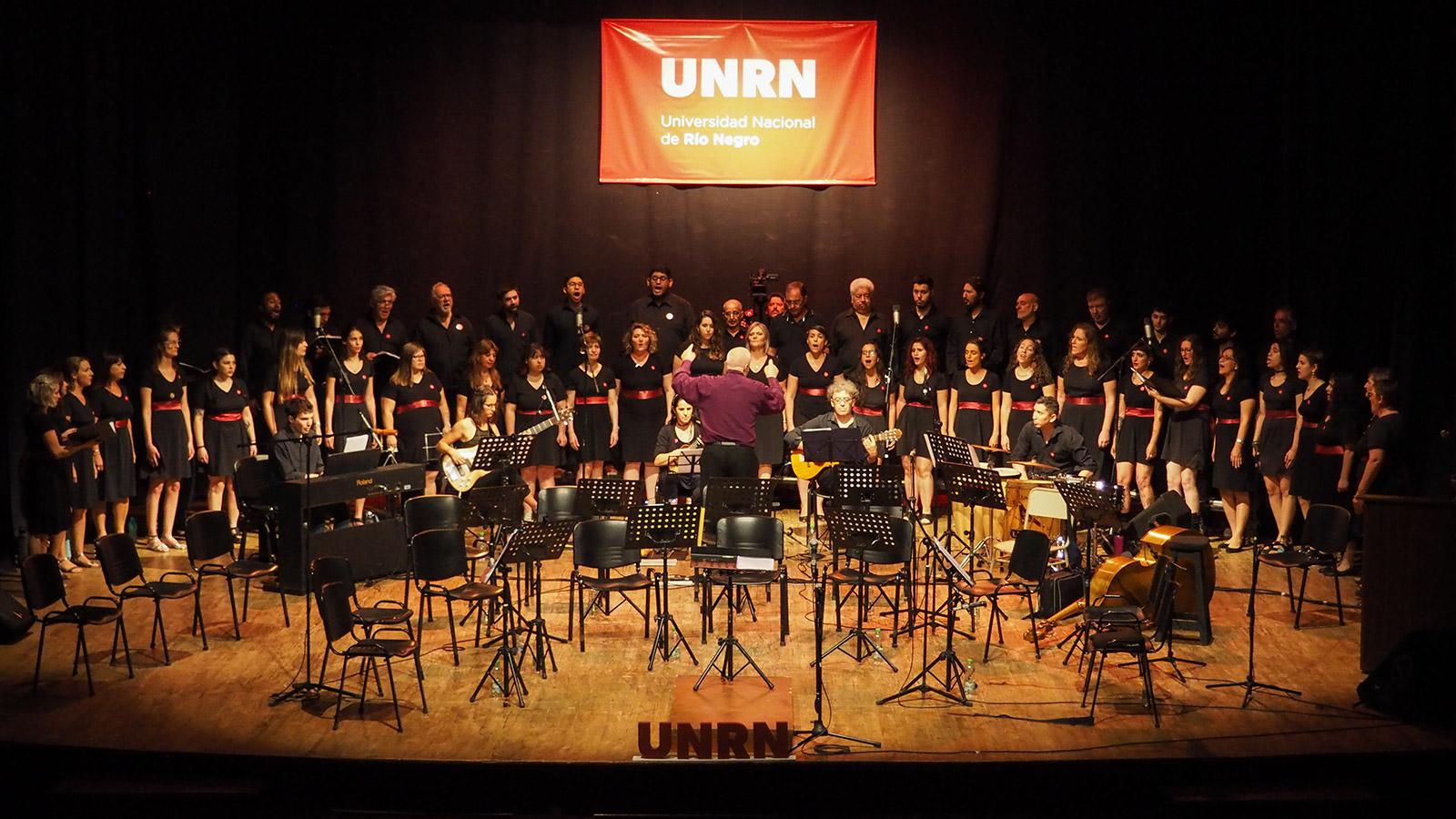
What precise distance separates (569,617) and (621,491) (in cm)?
98

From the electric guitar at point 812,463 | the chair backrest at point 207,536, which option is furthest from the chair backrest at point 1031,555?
the chair backrest at point 207,536

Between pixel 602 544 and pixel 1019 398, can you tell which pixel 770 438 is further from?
pixel 602 544

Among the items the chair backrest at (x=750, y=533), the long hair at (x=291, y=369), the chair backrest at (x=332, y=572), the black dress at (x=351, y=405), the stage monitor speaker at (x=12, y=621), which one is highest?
the long hair at (x=291, y=369)

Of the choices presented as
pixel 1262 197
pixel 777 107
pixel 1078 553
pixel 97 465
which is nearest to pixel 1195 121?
pixel 1262 197

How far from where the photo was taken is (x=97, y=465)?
1051 cm

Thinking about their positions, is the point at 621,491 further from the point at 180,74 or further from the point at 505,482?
the point at 180,74

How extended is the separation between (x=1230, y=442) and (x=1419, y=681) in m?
4.34

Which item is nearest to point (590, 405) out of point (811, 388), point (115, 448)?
point (811, 388)

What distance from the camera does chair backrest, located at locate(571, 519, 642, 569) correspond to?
27.8ft

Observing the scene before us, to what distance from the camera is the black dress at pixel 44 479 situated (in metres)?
9.92

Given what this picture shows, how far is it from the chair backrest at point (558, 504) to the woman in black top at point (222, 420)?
334cm

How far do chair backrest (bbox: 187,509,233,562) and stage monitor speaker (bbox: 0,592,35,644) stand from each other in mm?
1006

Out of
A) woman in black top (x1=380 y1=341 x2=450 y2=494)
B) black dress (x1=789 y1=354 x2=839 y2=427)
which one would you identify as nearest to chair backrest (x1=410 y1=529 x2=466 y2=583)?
woman in black top (x1=380 y1=341 x2=450 y2=494)

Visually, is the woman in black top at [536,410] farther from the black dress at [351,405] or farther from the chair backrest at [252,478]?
the chair backrest at [252,478]
